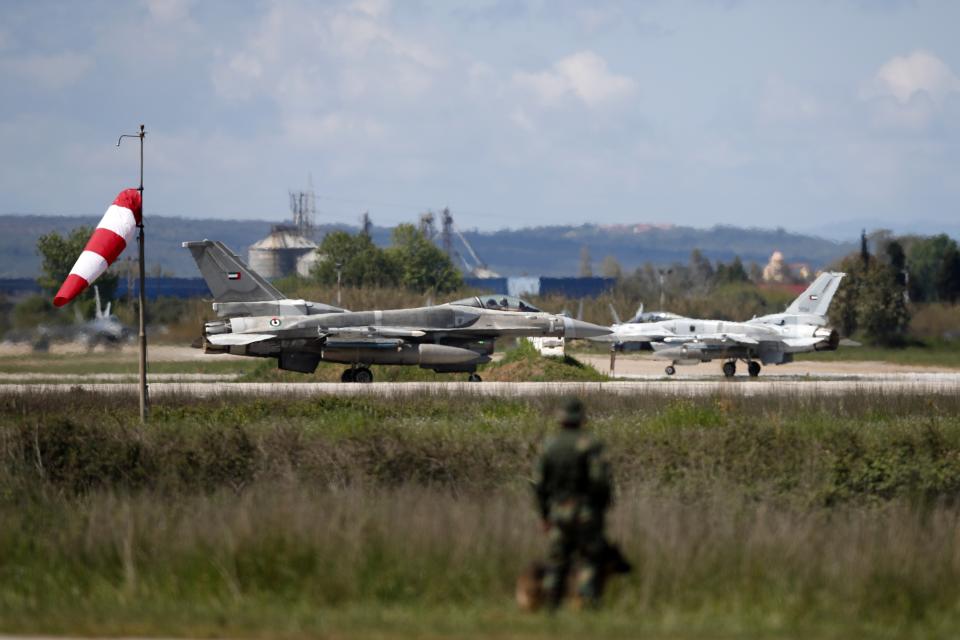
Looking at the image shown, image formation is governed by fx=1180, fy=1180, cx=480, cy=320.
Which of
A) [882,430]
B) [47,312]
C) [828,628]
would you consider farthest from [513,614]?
[47,312]

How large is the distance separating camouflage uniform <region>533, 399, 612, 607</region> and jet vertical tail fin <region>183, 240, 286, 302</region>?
25.1 m

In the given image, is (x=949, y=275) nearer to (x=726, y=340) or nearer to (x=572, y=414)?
(x=726, y=340)

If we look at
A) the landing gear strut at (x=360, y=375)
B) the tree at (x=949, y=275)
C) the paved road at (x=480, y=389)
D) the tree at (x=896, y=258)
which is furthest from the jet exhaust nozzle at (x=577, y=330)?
the tree at (x=949, y=275)

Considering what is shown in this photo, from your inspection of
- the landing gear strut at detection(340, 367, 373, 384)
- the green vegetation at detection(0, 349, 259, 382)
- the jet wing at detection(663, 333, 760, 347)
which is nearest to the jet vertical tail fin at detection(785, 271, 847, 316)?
the jet wing at detection(663, 333, 760, 347)

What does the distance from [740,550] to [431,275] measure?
296 ft

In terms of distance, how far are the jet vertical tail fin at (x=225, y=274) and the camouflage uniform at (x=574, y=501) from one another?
2507 cm

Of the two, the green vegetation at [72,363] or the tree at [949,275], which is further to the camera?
the tree at [949,275]

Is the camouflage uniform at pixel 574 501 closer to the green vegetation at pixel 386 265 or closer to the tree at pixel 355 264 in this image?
the tree at pixel 355 264

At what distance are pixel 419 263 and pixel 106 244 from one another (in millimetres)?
87118

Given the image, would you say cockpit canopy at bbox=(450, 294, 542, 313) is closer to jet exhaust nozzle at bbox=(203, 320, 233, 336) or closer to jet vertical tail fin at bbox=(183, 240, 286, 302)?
jet vertical tail fin at bbox=(183, 240, 286, 302)

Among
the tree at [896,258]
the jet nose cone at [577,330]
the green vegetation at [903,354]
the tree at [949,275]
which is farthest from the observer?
the tree at [949,275]

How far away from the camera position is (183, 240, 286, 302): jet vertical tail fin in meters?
32.7

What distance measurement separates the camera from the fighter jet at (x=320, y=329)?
107ft

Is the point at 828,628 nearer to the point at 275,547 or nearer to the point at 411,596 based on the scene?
the point at 411,596
